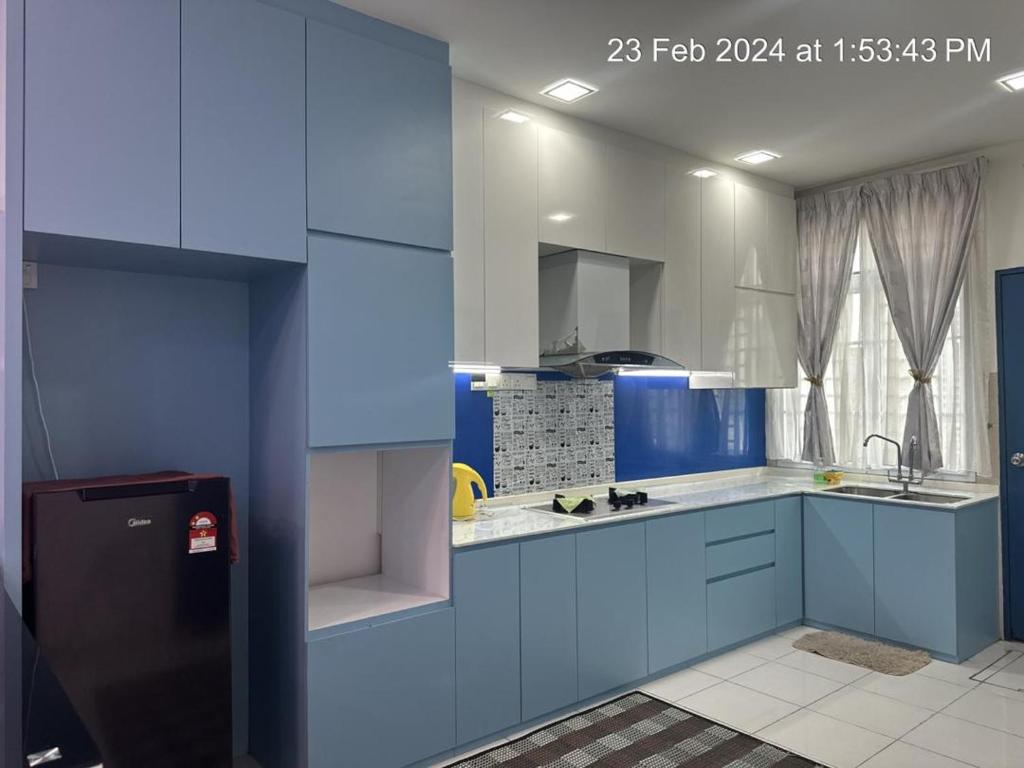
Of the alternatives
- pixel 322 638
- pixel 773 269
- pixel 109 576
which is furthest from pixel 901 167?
pixel 109 576

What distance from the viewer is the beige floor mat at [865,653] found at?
364cm

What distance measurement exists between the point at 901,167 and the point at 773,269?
0.96 m

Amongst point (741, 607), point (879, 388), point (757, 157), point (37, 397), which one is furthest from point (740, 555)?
point (37, 397)

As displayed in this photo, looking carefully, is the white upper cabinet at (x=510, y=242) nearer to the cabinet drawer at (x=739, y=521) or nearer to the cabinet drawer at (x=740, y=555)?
the cabinet drawer at (x=739, y=521)

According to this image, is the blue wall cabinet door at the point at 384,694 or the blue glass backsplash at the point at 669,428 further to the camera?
the blue glass backsplash at the point at 669,428

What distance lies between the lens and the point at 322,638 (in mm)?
2408

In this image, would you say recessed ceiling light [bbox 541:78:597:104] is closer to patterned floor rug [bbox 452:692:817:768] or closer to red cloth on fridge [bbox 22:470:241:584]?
red cloth on fridge [bbox 22:470:241:584]

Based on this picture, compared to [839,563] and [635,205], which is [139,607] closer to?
[635,205]

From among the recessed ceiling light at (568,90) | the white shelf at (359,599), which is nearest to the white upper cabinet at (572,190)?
the recessed ceiling light at (568,90)

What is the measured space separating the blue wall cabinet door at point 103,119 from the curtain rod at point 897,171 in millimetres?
4124

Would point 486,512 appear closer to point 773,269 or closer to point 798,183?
point 773,269

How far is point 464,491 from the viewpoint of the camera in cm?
331

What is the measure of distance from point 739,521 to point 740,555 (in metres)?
0.19

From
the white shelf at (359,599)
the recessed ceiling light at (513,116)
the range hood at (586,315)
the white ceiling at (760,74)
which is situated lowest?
the white shelf at (359,599)
